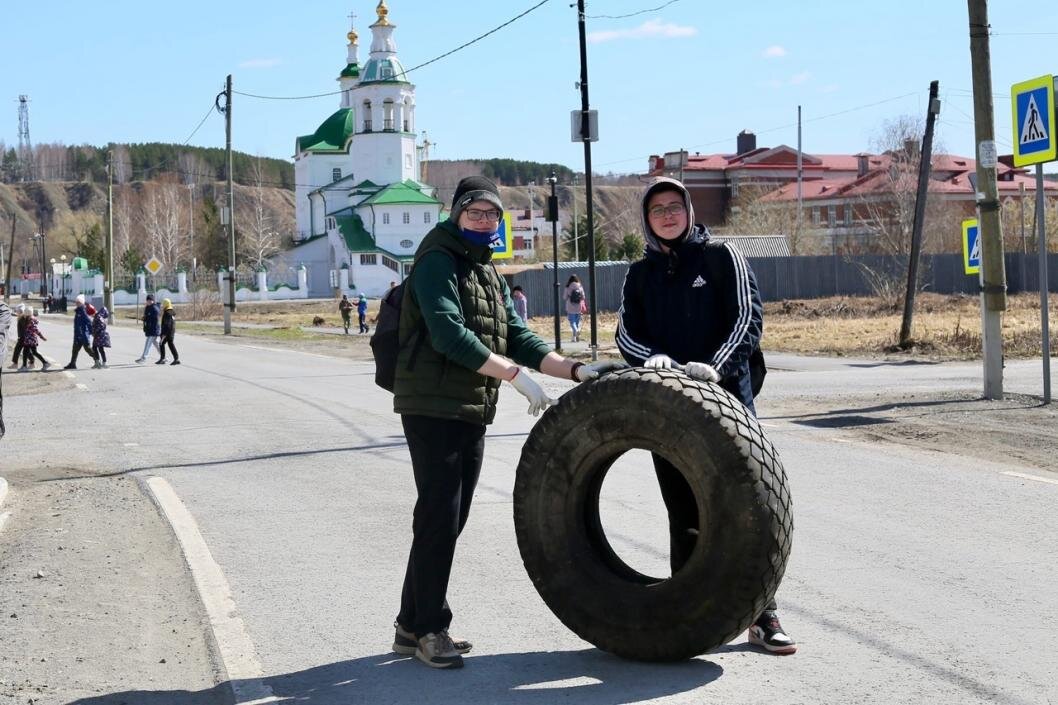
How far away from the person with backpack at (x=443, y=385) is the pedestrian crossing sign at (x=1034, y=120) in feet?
34.7

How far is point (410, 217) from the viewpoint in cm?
9400

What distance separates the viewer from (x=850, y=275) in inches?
2457

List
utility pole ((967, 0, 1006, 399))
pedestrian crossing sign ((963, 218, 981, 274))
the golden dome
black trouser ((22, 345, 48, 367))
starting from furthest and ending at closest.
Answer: the golden dome
black trouser ((22, 345, 48, 367))
pedestrian crossing sign ((963, 218, 981, 274))
utility pole ((967, 0, 1006, 399))

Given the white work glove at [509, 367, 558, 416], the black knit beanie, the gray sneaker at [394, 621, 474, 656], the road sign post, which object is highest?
the road sign post

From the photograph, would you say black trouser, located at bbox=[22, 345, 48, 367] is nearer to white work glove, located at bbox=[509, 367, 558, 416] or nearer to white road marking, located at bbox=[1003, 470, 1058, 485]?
white road marking, located at bbox=[1003, 470, 1058, 485]

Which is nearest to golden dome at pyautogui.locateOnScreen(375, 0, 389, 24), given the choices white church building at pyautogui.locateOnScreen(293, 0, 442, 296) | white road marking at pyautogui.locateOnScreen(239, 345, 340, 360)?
white church building at pyautogui.locateOnScreen(293, 0, 442, 296)

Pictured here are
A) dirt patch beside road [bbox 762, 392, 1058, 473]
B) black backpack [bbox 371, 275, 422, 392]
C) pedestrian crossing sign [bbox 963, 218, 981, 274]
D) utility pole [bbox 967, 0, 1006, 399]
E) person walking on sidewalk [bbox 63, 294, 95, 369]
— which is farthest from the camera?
person walking on sidewalk [bbox 63, 294, 95, 369]

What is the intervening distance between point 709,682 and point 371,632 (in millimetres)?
1615

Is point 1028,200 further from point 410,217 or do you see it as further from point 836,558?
point 836,558

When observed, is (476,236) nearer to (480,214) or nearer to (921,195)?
(480,214)

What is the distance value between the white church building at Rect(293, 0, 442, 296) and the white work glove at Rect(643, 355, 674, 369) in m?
83.9

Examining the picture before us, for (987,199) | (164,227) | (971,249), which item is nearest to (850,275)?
(971,249)

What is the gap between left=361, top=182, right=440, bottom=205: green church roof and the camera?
92.8 m

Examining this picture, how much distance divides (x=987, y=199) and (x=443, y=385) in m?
11.8
